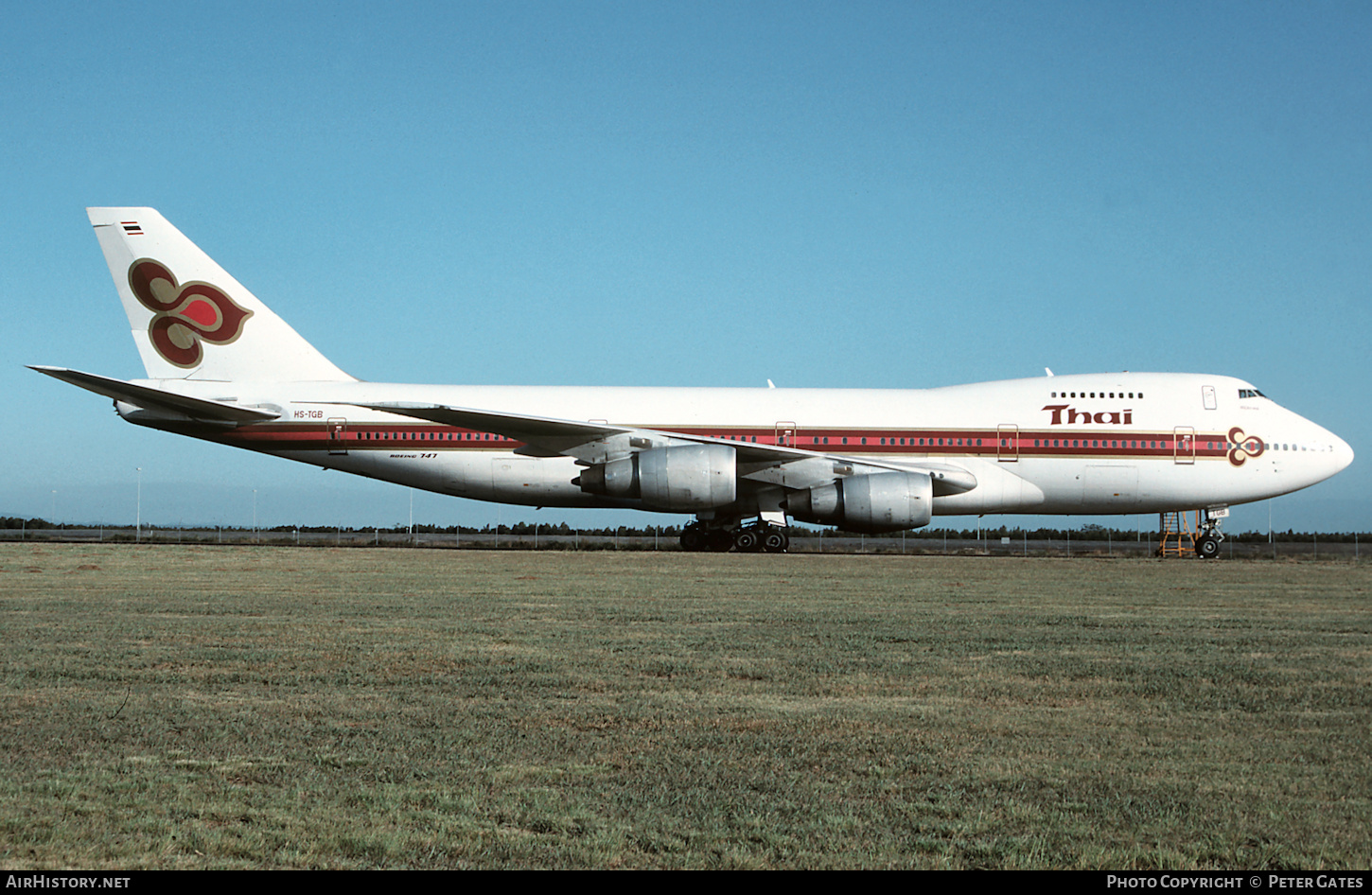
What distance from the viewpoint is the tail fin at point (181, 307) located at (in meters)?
26.0

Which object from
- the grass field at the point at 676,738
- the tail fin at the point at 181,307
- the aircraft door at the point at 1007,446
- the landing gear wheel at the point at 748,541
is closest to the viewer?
the grass field at the point at 676,738

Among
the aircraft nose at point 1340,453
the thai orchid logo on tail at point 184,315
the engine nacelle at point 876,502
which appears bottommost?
the engine nacelle at point 876,502

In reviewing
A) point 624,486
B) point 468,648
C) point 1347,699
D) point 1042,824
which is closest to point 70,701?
point 468,648

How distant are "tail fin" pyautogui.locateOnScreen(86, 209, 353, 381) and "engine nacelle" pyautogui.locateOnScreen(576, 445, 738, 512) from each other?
8731 millimetres

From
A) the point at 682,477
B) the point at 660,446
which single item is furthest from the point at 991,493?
the point at 660,446

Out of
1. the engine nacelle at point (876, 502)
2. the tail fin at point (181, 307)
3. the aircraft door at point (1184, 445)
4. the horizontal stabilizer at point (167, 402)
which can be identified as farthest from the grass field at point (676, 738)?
the tail fin at point (181, 307)

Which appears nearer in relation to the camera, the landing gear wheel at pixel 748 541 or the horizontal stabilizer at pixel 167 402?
the horizontal stabilizer at pixel 167 402

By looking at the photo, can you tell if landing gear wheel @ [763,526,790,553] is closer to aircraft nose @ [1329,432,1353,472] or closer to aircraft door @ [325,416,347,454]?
aircraft door @ [325,416,347,454]

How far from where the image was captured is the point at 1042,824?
12.8ft

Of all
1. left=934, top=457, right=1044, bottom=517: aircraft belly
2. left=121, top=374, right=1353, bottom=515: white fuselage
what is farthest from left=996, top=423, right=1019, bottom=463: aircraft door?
left=934, top=457, right=1044, bottom=517: aircraft belly

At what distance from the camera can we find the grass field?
3703 mm

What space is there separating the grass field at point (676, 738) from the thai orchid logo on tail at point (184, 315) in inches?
642

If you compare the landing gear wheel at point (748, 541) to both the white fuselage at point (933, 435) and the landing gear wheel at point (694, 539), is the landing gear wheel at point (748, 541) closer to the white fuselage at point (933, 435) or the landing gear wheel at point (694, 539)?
the landing gear wheel at point (694, 539)

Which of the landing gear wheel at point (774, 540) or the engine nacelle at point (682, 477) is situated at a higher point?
the engine nacelle at point (682, 477)
